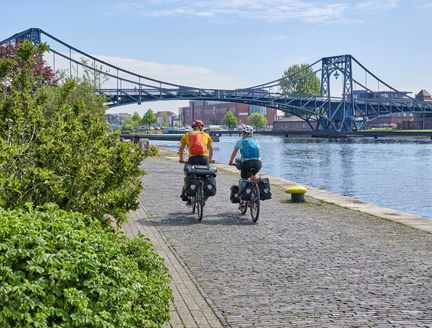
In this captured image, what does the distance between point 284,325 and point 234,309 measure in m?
0.65

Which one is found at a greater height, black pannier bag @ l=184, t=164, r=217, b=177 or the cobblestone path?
black pannier bag @ l=184, t=164, r=217, b=177

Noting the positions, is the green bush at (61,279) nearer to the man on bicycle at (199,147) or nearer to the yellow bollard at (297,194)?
the man on bicycle at (199,147)

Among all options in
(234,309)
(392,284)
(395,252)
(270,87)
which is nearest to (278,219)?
(395,252)

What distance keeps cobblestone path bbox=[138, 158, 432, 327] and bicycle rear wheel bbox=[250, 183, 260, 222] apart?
0.19m

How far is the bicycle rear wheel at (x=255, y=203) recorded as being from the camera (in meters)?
11.8

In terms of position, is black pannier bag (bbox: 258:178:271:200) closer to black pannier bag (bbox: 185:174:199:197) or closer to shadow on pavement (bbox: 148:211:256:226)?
shadow on pavement (bbox: 148:211:256:226)

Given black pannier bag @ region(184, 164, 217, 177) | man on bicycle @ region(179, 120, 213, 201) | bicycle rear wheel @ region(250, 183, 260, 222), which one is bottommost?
bicycle rear wheel @ region(250, 183, 260, 222)

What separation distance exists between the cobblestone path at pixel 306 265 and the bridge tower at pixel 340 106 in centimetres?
9671

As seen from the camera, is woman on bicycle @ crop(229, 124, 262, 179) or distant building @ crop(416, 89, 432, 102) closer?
woman on bicycle @ crop(229, 124, 262, 179)

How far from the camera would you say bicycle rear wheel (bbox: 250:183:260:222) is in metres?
11.8

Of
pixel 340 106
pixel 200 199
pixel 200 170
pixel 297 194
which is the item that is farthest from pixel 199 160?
pixel 340 106

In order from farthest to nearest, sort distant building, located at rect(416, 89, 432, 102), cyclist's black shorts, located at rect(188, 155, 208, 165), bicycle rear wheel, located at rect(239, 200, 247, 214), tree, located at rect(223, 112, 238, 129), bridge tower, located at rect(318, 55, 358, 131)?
distant building, located at rect(416, 89, 432, 102) < tree, located at rect(223, 112, 238, 129) < bridge tower, located at rect(318, 55, 358, 131) < bicycle rear wheel, located at rect(239, 200, 247, 214) < cyclist's black shorts, located at rect(188, 155, 208, 165)

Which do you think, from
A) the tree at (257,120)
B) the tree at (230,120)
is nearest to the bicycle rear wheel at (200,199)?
the tree at (257,120)

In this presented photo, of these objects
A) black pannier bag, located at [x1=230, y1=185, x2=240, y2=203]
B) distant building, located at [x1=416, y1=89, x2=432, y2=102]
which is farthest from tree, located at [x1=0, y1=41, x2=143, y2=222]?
distant building, located at [x1=416, y1=89, x2=432, y2=102]
